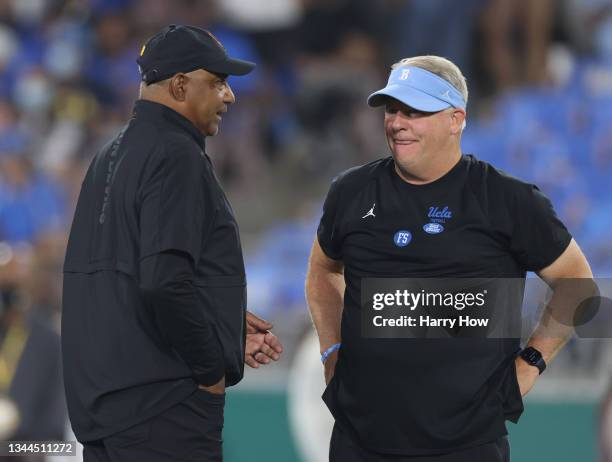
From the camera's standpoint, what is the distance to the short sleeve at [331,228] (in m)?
3.15

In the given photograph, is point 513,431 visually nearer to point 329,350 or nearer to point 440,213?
point 329,350

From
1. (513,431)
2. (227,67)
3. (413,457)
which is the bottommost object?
(513,431)

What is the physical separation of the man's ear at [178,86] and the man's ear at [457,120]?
752 millimetres

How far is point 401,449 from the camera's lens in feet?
9.60

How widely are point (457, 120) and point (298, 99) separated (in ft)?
20.1

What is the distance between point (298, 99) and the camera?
9.10m

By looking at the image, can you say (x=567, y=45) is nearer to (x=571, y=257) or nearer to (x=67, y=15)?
(x=67, y=15)

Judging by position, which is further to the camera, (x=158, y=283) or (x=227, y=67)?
(x=227, y=67)

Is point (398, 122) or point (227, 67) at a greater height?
point (227, 67)

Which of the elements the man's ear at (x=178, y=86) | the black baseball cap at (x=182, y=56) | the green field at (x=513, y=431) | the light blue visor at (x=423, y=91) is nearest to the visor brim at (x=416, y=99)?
the light blue visor at (x=423, y=91)

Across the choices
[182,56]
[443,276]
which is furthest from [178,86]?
[443,276]

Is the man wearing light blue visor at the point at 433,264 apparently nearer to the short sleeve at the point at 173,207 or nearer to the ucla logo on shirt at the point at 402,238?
the ucla logo on shirt at the point at 402,238

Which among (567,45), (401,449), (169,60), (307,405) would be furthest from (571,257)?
(567,45)

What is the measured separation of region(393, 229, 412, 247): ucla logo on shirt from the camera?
117 inches
